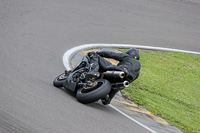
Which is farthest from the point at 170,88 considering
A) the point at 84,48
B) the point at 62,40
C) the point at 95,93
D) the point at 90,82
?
the point at 95,93

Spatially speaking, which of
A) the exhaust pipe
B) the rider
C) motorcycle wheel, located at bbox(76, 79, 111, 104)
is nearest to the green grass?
the rider

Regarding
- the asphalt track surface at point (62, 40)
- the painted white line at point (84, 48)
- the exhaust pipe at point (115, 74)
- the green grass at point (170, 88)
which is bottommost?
the green grass at point (170, 88)

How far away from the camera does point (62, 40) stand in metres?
11.6

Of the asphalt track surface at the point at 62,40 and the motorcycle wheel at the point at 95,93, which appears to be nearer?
the asphalt track surface at the point at 62,40

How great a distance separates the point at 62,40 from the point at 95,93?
534cm

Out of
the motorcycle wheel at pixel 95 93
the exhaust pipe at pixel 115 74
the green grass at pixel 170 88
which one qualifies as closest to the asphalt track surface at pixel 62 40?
the motorcycle wheel at pixel 95 93

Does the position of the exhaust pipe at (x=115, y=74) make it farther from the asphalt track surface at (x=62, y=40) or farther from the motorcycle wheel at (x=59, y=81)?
the motorcycle wheel at (x=59, y=81)

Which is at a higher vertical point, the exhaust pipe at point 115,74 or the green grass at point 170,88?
the exhaust pipe at point 115,74

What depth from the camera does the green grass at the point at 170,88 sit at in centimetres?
886

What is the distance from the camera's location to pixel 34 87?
675cm

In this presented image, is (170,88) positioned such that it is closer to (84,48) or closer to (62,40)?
(84,48)

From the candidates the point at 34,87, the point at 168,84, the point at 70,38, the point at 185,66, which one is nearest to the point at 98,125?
the point at 34,87

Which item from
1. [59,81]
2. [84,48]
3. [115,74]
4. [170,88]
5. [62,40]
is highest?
[115,74]

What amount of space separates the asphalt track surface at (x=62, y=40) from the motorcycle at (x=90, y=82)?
175 millimetres
